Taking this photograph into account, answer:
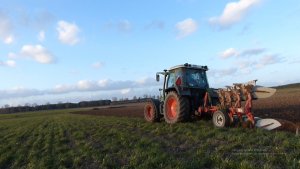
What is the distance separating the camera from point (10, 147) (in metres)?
13.5

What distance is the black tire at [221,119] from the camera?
40.3 ft

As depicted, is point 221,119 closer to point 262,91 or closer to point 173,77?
point 262,91

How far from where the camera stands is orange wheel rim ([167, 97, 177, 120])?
15578mm

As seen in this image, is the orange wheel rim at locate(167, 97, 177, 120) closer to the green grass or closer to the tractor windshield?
the tractor windshield

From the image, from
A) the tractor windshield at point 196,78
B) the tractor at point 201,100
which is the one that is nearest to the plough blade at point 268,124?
the tractor at point 201,100

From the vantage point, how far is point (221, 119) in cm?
1261

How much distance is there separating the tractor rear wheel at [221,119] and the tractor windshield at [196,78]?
2909 mm

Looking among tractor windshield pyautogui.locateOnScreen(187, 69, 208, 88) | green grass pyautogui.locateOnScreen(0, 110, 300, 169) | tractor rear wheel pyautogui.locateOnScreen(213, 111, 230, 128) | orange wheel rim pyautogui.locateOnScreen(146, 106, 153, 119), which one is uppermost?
tractor windshield pyautogui.locateOnScreen(187, 69, 208, 88)

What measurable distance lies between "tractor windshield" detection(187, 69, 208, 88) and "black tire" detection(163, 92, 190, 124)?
3.23ft

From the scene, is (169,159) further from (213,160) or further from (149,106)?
(149,106)

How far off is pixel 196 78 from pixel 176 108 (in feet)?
5.71

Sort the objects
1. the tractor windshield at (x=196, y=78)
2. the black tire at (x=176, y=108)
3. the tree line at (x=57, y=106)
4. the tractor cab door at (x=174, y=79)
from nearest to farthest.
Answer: the black tire at (x=176, y=108), the tractor cab door at (x=174, y=79), the tractor windshield at (x=196, y=78), the tree line at (x=57, y=106)

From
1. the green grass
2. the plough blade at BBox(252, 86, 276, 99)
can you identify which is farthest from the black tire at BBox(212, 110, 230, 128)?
the plough blade at BBox(252, 86, 276, 99)

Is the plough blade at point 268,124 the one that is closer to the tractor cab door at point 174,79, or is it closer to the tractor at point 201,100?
the tractor at point 201,100
